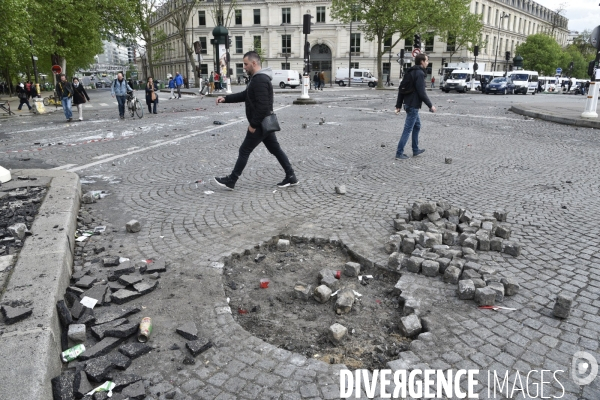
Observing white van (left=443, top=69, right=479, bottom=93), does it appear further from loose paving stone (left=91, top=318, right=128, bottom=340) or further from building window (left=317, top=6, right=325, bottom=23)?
loose paving stone (left=91, top=318, right=128, bottom=340)

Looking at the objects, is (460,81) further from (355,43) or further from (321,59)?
(321,59)

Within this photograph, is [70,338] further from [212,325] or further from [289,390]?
[289,390]

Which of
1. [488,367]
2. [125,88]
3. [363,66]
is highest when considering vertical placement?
[363,66]

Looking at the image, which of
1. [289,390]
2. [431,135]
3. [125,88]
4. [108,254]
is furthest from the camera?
[125,88]

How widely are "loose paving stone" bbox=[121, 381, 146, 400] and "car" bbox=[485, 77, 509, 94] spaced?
44.9 metres

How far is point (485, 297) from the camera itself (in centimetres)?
327

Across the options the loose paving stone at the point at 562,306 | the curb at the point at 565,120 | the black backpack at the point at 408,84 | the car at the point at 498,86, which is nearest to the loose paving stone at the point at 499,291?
the loose paving stone at the point at 562,306

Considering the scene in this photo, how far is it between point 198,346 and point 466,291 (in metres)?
2.09

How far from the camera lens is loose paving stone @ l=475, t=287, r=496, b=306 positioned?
327 centimetres

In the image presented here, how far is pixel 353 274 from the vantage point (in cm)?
384

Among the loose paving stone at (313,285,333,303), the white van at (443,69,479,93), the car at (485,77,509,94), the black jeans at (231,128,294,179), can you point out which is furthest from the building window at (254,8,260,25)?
the loose paving stone at (313,285,333,303)

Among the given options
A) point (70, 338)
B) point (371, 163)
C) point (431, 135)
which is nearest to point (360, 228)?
point (70, 338)

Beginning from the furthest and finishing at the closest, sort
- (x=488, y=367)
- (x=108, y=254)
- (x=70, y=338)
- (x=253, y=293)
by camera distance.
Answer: (x=108, y=254) → (x=253, y=293) → (x=70, y=338) → (x=488, y=367)

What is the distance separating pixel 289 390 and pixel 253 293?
1.27 metres
